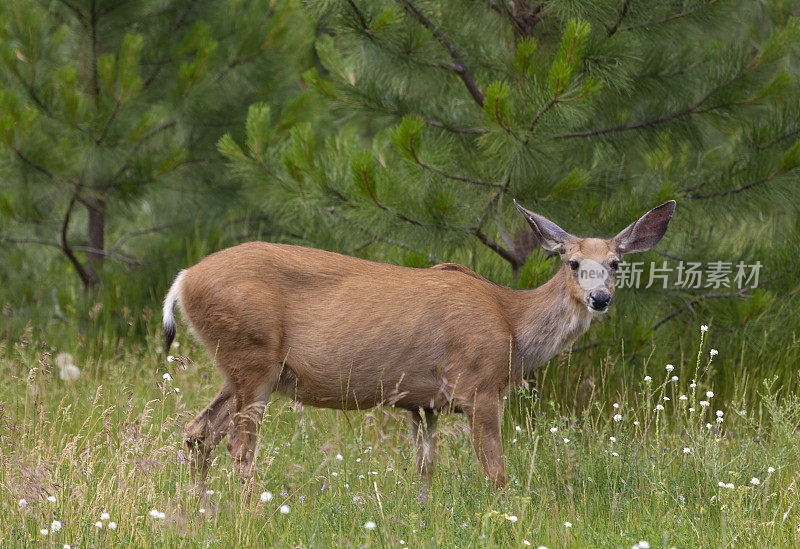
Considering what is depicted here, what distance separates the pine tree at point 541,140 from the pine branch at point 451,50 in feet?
0.04

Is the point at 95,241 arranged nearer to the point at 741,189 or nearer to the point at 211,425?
the point at 211,425

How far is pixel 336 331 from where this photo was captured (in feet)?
→ 14.1

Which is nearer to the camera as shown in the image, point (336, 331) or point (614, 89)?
point (336, 331)

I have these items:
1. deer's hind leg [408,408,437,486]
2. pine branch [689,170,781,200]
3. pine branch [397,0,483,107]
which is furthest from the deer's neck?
pine branch [397,0,483,107]

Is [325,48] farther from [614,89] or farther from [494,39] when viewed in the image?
[614,89]

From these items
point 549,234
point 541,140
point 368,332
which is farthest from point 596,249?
point 368,332

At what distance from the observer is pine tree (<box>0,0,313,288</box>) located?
6676mm

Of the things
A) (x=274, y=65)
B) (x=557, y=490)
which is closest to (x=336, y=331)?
(x=557, y=490)

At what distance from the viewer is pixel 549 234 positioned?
453cm

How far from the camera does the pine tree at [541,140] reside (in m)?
5.16

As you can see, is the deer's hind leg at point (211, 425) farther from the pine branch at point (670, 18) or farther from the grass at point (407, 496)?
the pine branch at point (670, 18)

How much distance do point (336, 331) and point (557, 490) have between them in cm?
122

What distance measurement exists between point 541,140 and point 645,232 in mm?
794

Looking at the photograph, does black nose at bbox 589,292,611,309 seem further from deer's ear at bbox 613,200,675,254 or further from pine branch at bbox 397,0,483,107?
pine branch at bbox 397,0,483,107
